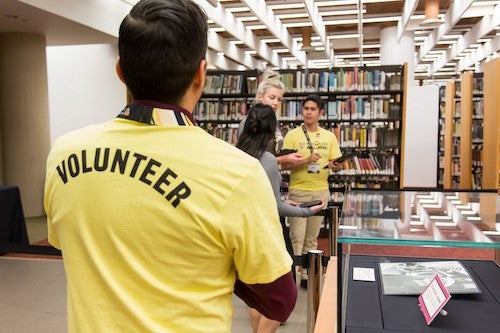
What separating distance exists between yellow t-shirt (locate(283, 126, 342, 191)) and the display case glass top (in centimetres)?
187

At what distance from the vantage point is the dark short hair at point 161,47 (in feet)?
2.75

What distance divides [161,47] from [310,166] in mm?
3325

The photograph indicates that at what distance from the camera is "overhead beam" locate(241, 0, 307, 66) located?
8.78 meters

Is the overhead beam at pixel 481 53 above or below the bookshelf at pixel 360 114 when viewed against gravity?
above

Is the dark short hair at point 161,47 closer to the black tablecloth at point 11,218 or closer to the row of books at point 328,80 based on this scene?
the black tablecloth at point 11,218

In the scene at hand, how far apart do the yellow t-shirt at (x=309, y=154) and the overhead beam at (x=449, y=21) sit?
5.33m

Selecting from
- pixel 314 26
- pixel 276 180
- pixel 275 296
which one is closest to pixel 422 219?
pixel 275 296

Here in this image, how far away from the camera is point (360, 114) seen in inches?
263

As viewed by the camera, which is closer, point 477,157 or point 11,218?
point 11,218

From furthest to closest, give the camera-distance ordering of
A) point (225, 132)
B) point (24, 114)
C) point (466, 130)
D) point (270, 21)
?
point (270, 21), point (466, 130), point (24, 114), point (225, 132)

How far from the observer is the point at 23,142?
7.45 metres

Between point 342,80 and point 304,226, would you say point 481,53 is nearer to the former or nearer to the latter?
point 342,80

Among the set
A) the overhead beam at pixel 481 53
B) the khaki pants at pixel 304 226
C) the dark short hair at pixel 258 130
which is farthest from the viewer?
the overhead beam at pixel 481 53

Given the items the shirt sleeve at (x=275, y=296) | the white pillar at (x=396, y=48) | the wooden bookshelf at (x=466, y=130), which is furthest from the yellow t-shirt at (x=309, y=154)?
the white pillar at (x=396, y=48)
